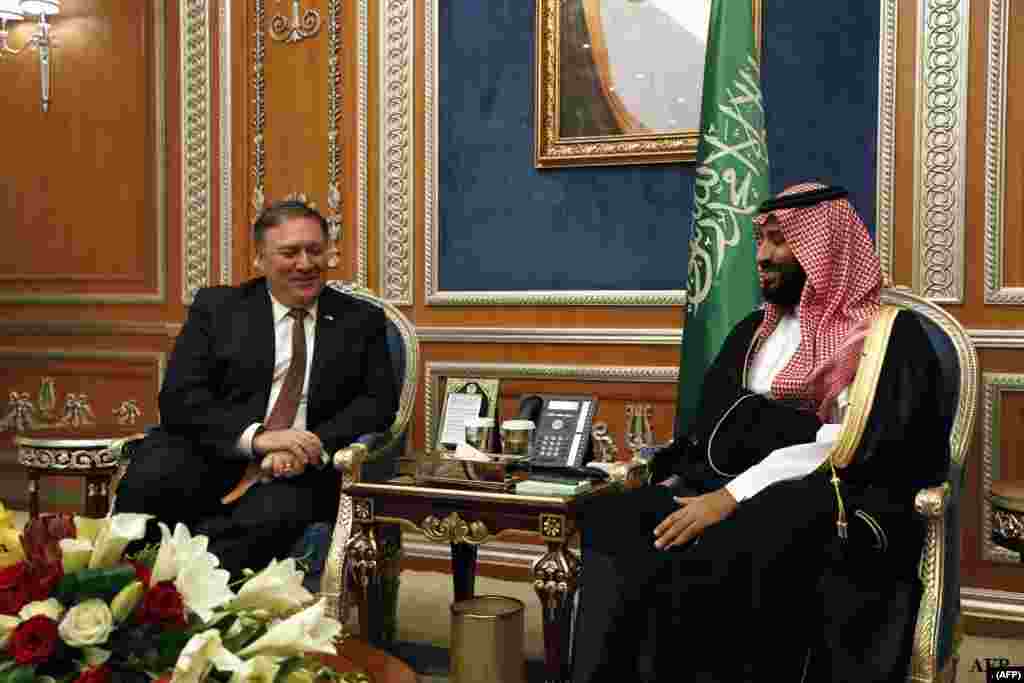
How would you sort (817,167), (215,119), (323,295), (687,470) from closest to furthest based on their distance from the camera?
(687,470) → (323,295) → (817,167) → (215,119)

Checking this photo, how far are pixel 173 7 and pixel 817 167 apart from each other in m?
2.97

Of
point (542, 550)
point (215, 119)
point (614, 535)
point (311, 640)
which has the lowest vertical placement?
point (542, 550)

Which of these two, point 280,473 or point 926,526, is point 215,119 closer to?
point 280,473

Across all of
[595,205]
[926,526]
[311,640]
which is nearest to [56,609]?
[311,640]

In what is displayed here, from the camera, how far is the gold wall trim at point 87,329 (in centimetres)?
491

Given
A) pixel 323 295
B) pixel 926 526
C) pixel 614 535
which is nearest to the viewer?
pixel 926 526

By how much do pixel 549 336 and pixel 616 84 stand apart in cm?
99

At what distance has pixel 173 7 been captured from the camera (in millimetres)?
4855

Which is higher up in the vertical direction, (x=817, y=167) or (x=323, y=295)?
(x=817, y=167)

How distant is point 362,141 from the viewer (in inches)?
176

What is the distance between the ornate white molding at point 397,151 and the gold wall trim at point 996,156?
215cm

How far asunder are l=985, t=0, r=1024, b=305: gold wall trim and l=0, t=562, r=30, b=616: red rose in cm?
318

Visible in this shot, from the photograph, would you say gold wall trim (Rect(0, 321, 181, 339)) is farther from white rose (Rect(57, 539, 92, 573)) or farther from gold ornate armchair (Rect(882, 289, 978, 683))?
white rose (Rect(57, 539, 92, 573))

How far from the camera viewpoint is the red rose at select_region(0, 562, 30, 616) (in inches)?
44.9
